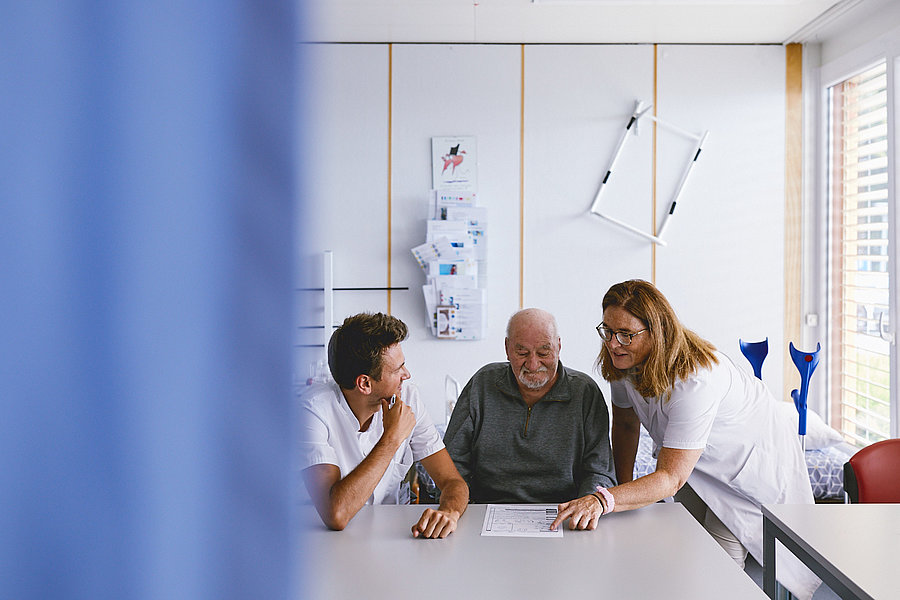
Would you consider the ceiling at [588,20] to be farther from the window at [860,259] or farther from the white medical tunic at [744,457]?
the white medical tunic at [744,457]

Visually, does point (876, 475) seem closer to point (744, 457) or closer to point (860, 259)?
point (744, 457)

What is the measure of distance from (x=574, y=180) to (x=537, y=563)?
317 cm

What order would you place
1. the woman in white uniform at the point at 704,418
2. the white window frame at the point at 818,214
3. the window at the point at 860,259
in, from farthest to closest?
the white window frame at the point at 818,214 < the window at the point at 860,259 < the woman in white uniform at the point at 704,418

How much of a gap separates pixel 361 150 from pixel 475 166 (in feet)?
2.27

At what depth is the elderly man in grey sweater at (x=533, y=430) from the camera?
7.50 feet

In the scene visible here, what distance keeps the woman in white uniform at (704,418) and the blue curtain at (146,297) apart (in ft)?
6.50

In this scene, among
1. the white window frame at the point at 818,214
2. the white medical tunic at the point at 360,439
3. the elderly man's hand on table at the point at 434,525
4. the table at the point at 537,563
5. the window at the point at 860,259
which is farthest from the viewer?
the white window frame at the point at 818,214

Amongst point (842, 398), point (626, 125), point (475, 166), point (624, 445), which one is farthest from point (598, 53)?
point (624, 445)

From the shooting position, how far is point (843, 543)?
166 centimetres

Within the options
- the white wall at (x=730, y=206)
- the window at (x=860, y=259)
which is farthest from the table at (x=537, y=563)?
the white wall at (x=730, y=206)

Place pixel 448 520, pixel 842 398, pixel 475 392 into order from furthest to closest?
pixel 842 398
pixel 475 392
pixel 448 520

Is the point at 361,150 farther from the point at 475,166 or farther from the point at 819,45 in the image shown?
the point at 819,45

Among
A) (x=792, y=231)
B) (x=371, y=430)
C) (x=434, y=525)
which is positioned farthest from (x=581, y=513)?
(x=792, y=231)

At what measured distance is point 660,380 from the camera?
211cm
